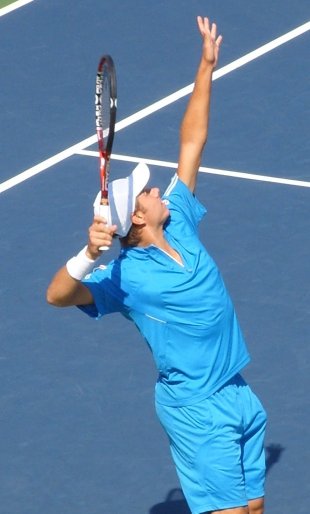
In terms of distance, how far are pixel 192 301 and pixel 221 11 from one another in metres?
7.74

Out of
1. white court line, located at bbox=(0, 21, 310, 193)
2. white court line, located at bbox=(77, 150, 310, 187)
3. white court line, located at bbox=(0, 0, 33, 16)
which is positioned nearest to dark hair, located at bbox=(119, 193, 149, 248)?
white court line, located at bbox=(77, 150, 310, 187)

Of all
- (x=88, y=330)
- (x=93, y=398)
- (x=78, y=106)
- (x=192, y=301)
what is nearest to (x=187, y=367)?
(x=192, y=301)

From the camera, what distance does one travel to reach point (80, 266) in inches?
309

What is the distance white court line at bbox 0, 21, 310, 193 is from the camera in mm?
13148

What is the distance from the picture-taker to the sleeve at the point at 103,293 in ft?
26.7

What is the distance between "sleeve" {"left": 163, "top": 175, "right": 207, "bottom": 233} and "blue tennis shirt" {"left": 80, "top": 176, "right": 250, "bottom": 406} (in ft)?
0.63

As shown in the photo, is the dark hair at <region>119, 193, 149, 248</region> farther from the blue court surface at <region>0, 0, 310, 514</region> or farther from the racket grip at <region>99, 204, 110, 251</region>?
the blue court surface at <region>0, 0, 310, 514</region>

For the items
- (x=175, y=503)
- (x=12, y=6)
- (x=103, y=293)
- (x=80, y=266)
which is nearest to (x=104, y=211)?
(x=80, y=266)

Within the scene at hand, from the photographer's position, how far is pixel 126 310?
825 cm

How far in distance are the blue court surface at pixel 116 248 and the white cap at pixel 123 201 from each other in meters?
2.16

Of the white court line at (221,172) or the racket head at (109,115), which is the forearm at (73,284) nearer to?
the racket head at (109,115)

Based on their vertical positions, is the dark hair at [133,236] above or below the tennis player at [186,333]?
above

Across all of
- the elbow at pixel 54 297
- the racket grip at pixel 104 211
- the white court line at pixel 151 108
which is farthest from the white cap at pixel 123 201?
the white court line at pixel 151 108

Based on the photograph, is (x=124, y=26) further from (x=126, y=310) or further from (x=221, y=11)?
(x=126, y=310)
